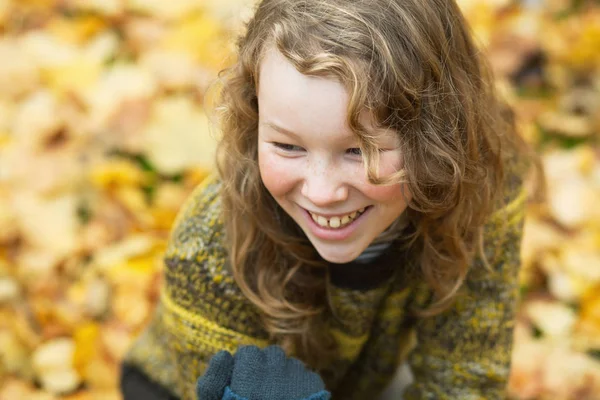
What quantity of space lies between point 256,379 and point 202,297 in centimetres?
18

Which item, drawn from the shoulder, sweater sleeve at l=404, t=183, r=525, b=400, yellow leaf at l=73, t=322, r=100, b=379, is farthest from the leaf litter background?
sweater sleeve at l=404, t=183, r=525, b=400

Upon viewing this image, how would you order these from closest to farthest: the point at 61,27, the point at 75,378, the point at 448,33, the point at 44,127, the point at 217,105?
the point at 448,33
the point at 217,105
the point at 75,378
the point at 44,127
the point at 61,27

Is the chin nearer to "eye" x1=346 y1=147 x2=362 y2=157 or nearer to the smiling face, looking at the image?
the smiling face

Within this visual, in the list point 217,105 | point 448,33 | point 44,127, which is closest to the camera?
point 448,33

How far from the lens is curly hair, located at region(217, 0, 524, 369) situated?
3.10 feet

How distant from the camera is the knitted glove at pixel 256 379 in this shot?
1075 millimetres

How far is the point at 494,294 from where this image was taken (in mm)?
1287

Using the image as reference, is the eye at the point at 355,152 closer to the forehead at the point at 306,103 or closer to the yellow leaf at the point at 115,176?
the forehead at the point at 306,103

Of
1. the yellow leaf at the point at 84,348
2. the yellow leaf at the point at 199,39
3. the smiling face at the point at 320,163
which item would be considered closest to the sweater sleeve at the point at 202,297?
the smiling face at the point at 320,163

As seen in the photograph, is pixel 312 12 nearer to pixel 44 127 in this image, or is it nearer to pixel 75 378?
pixel 75 378

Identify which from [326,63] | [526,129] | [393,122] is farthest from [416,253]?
[526,129]

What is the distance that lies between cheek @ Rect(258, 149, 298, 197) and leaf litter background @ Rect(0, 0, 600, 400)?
23 cm

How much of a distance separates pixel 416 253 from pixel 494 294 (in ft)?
0.54

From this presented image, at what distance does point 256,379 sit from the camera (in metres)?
1.09
